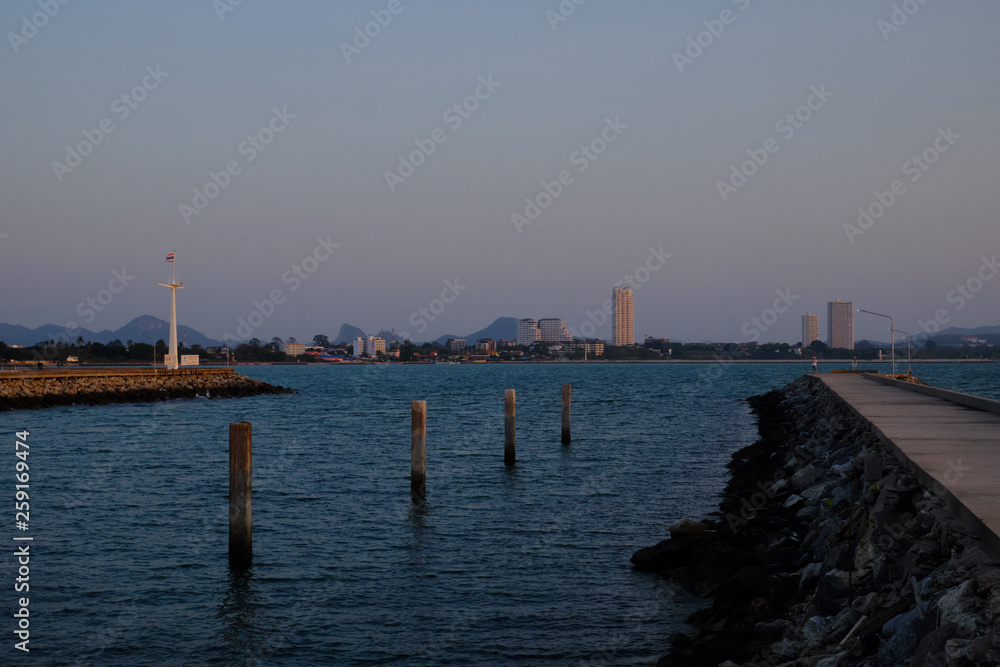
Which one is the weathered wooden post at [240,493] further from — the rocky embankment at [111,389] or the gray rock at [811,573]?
the rocky embankment at [111,389]

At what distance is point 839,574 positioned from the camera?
945 cm

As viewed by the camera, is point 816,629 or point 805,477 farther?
point 805,477

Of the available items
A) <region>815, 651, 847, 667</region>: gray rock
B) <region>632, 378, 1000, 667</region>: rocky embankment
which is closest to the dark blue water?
<region>632, 378, 1000, 667</region>: rocky embankment

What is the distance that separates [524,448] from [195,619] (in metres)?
23.0

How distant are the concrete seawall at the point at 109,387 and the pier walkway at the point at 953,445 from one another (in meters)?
53.1

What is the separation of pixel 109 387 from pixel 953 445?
64997mm

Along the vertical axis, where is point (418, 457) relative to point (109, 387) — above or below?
below

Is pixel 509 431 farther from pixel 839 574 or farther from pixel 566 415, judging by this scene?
pixel 839 574

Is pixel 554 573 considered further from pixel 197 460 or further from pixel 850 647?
pixel 197 460

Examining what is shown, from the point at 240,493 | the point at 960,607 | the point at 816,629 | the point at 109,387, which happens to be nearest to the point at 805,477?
the point at 816,629

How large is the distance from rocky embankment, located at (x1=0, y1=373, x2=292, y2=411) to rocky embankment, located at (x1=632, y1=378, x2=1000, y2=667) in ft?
174

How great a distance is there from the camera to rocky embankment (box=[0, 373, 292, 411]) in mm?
57625

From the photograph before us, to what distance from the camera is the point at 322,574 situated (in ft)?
50.3

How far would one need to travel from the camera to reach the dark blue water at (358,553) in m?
12.0
